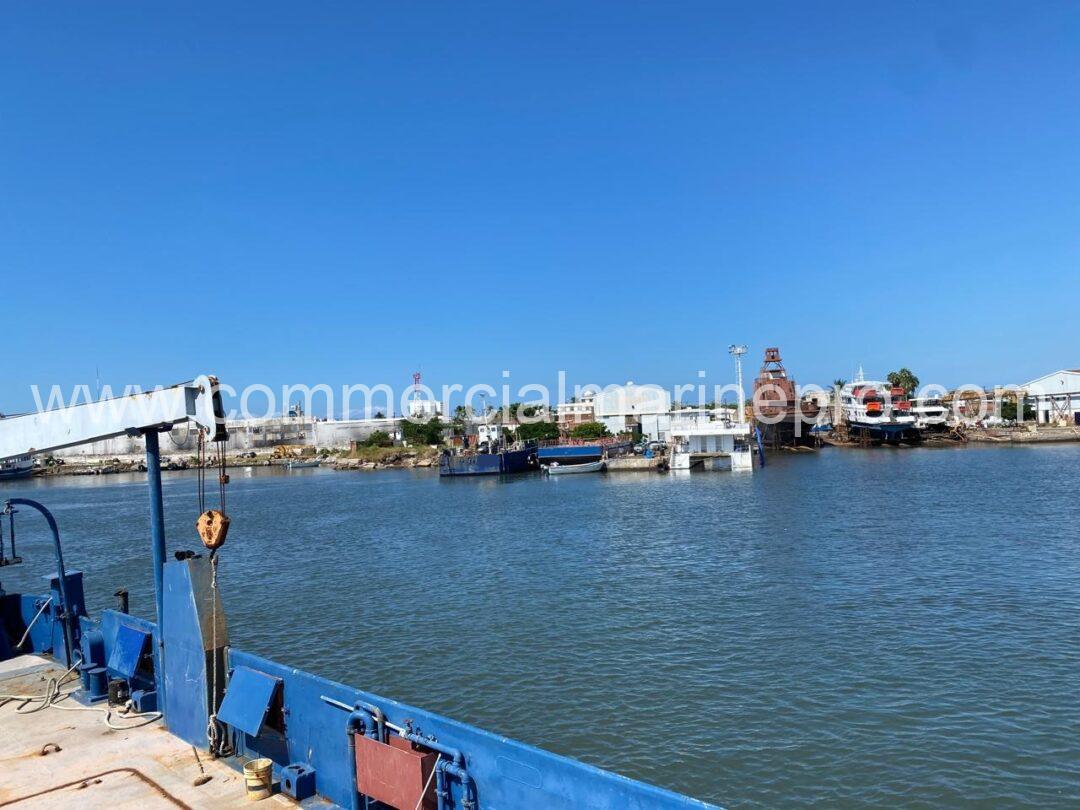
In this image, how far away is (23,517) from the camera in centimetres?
5572

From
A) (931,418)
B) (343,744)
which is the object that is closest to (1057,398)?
(931,418)

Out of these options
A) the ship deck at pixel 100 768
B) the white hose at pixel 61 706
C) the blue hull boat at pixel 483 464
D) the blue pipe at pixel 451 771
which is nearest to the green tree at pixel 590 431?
the blue hull boat at pixel 483 464

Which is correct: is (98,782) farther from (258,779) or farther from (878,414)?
(878,414)

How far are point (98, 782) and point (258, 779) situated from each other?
165cm

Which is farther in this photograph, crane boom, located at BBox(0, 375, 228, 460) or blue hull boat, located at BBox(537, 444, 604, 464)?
blue hull boat, located at BBox(537, 444, 604, 464)

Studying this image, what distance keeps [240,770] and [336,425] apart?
14440 cm

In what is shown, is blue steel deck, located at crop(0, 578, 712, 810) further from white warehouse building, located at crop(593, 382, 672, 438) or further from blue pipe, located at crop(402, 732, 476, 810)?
white warehouse building, located at crop(593, 382, 672, 438)

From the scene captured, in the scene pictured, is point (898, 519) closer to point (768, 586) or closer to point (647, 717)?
point (768, 586)

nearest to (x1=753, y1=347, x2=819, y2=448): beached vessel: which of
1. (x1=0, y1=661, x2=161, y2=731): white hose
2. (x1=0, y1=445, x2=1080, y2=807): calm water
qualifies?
(x1=0, y1=445, x2=1080, y2=807): calm water

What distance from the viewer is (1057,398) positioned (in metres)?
101

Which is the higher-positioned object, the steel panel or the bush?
the bush

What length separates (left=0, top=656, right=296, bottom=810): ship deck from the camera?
6062 mm

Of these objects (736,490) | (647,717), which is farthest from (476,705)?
(736,490)

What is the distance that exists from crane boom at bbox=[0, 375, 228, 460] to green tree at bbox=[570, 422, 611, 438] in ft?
329
